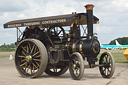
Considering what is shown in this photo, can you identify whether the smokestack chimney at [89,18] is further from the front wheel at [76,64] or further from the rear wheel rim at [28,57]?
the rear wheel rim at [28,57]

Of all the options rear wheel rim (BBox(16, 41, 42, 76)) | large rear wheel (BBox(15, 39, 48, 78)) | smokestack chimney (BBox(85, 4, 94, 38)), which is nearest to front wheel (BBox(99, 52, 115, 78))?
smokestack chimney (BBox(85, 4, 94, 38))

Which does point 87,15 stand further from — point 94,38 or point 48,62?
point 48,62

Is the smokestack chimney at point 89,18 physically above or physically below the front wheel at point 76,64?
above

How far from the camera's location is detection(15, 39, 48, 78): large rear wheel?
32.6 feet

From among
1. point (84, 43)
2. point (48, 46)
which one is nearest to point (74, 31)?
point (84, 43)

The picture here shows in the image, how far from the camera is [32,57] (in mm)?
10430

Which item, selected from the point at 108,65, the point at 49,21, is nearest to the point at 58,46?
the point at 49,21

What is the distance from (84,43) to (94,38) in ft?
1.73

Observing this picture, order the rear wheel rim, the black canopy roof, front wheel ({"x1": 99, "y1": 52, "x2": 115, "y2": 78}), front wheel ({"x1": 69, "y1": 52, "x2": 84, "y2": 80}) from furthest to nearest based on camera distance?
the rear wheel rim
the black canopy roof
front wheel ({"x1": 99, "y1": 52, "x2": 115, "y2": 78})
front wheel ({"x1": 69, "y1": 52, "x2": 84, "y2": 80})

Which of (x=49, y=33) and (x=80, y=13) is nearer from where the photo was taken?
(x=80, y=13)

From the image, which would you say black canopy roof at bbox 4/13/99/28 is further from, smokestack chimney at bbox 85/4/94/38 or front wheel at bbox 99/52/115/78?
front wheel at bbox 99/52/115/78

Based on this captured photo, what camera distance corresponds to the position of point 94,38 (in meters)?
10.0

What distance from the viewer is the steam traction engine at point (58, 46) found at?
9.78m

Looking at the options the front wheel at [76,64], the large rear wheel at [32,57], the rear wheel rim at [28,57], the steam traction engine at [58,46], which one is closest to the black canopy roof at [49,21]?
the steam traction engine at [58,46]
